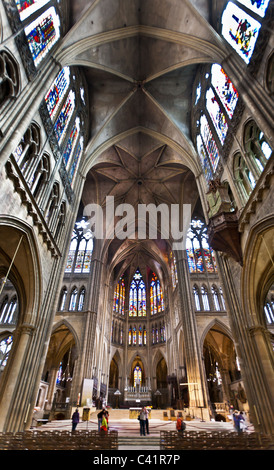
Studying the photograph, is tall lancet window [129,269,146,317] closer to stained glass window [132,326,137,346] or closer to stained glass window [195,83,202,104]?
stained glass window [132,326,137,346]

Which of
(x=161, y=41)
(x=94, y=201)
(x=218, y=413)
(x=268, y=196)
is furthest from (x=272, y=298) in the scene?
(x=161, y=41)

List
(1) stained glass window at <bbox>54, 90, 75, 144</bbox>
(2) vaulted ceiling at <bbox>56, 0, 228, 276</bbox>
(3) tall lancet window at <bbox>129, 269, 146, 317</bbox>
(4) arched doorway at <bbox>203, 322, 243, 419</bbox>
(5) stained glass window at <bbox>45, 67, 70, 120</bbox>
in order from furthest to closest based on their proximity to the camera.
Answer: (3) tall lancet window at <bbox>129, 269, 146, 317</bbox> < (4) arched doorway at <bbox>203, 322, 243, 419</bbox> < (2) vaulted ceiling at <bbox>56, 0, 228, 276</bbox> < (1) stained glass window at <bbox>54, 90, 75, 144</bbox> < (5) stained glass window at <bbox>45, 67, 70, 120</bbox>

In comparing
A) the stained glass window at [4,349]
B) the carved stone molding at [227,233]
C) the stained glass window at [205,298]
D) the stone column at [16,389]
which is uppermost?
the stained glass window at [205,298]

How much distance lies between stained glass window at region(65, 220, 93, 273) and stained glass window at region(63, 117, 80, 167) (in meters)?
11.9

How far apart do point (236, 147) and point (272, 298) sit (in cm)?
1445

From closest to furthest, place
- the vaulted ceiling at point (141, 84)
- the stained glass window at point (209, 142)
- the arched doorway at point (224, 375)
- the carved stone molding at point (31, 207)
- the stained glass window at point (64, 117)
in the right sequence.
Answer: the carved stone molding at point (31, 207) < the stained glass window at point (64, 117) < the vaulted ceiling at point (141, 84) < the stained glass window at point (209, 142) < the arched doorway at point (224, 375)

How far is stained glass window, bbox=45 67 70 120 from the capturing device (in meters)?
11.8

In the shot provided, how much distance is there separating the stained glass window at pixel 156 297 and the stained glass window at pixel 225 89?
2620 centimetres

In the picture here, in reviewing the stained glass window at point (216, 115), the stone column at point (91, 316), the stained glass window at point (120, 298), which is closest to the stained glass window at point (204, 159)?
the stained glass window at point (216, 115)

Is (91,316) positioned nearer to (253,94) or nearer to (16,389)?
(16,389)

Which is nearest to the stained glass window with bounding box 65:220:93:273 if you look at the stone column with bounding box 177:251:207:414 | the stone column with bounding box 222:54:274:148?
the stone column with bounding box 177:251:207:414

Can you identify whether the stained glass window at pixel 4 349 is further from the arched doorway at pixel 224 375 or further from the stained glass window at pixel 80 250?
the arched doorway at pixel 224 375

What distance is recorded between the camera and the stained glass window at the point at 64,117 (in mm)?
12822

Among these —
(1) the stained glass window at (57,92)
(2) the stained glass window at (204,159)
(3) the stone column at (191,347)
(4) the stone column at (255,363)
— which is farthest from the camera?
(3) the stone column at (191,347)
